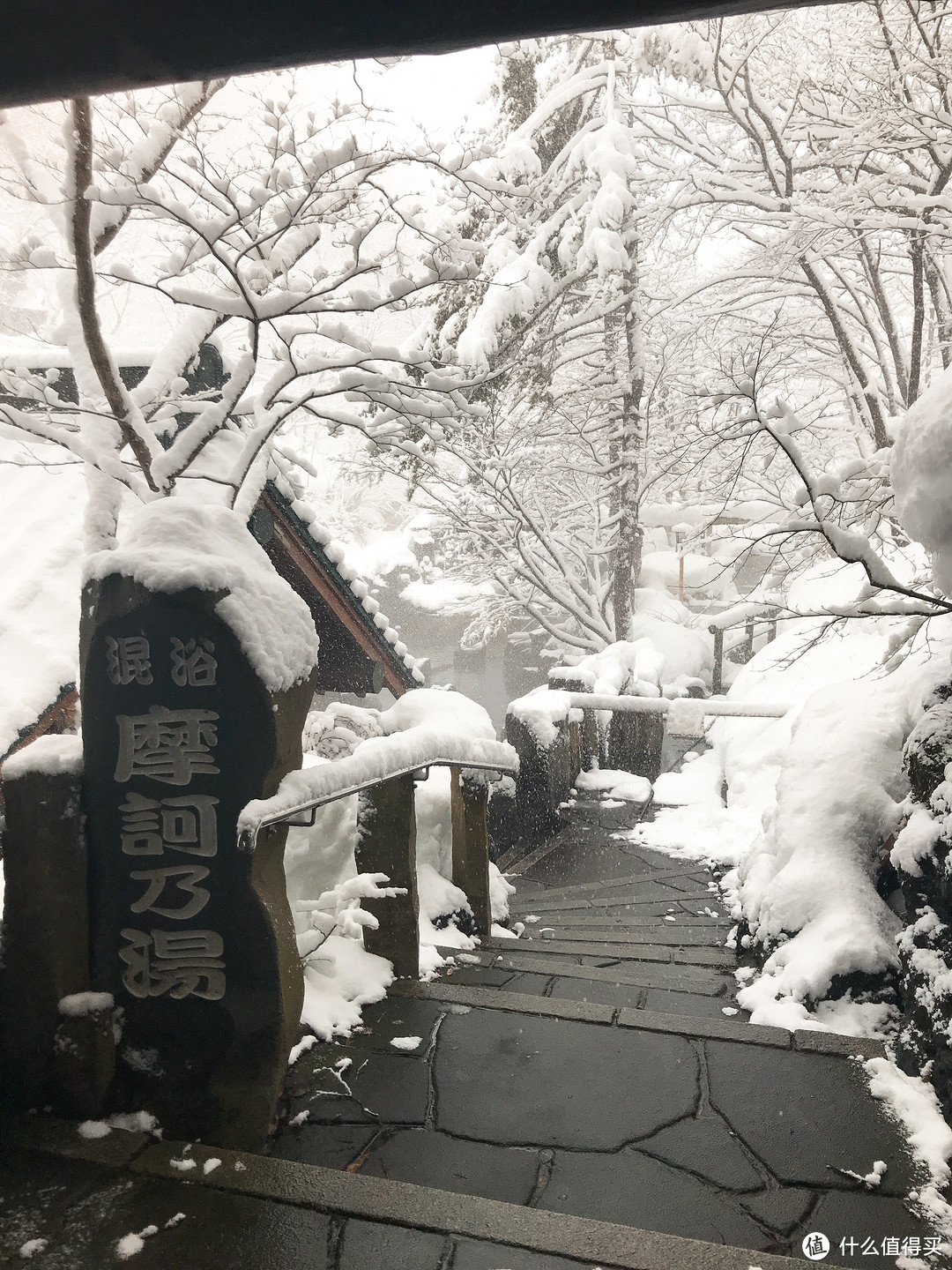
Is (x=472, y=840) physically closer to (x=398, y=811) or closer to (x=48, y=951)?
(x=398, y=811)

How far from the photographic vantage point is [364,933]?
13.8 ft

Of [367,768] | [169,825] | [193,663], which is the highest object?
[193,663]

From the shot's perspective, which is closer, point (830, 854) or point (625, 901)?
point (830, 854)

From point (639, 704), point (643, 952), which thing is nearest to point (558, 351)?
point (639, 704)

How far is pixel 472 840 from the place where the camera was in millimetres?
5398

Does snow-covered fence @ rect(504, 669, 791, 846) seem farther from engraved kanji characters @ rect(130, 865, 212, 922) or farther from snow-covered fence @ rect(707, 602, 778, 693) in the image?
engraved kanji characters @ rect(130, 865, 212, 922)

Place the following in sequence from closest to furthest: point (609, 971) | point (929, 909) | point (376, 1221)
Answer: point (376, 1221), point (929, 909), point (609, 971)

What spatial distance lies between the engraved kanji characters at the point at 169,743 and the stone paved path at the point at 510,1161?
130 centimetres

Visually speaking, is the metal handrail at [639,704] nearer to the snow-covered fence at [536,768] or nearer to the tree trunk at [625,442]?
the snow-covered fence at [536,768]

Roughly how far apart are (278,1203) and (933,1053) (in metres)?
2.58

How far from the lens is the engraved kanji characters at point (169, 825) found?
2891mm

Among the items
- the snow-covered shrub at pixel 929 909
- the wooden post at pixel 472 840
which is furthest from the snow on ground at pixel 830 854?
the wooden post at pixel 472 840

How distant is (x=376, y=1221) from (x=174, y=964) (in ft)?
3.63

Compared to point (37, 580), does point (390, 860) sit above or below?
below
